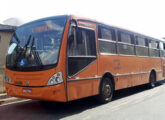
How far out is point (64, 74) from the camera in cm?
533

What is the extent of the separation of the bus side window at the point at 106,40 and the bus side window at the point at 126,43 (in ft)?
1.67

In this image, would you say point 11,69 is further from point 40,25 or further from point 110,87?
point 110,87

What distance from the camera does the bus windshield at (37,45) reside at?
5477mm

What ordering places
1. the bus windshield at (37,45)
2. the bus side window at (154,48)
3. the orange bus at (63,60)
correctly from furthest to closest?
the bus side window at (154,48), the bus windshield at (37,45), the orange bus at (63,60)

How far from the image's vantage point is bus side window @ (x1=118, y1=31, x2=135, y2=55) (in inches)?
329

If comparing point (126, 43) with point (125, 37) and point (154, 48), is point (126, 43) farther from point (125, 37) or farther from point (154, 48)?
point (154, 48)

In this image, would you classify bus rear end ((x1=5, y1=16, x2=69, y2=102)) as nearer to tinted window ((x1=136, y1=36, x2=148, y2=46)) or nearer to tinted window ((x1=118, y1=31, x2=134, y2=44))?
tinted window ((x1=118, y1=31, x2=134, y2=44))

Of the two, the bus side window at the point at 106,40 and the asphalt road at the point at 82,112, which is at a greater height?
the bus side window at the point at 106,40

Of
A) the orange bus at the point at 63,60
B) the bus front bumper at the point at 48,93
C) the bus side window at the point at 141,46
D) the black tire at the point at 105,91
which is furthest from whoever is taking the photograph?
the bus side window at the point at 141,46

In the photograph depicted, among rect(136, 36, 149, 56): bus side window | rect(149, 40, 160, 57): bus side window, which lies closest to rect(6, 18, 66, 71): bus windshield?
rect(136, 36, 149, 56): bus side window

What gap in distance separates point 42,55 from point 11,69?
4.26 ft

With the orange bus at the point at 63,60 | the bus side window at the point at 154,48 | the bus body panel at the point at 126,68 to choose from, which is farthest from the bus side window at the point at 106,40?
the bus side window at the point at 154,48

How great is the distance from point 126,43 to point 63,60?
4364mm

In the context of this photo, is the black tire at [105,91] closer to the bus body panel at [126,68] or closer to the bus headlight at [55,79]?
the bus body panel at [126,68]
